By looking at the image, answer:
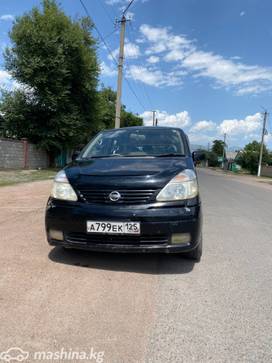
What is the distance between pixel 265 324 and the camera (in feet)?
9.15

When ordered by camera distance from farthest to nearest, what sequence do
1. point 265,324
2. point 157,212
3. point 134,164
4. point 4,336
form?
point 134,164 → point 157,212 → point 265,324 → point 4,336

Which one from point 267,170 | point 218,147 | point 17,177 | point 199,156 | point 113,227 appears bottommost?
point 267,170

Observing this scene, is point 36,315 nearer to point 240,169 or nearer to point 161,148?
point 161,148

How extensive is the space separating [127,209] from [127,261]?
34.3 inches

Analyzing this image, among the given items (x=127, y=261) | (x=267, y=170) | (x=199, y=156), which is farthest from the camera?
(x=267, y=170)

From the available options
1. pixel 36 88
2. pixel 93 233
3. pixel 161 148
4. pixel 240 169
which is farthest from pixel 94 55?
pixel 240 169

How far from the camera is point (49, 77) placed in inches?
834

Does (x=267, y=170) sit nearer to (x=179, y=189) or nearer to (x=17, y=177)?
(x=17, y=177)

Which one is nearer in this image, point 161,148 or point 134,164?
point 134,164

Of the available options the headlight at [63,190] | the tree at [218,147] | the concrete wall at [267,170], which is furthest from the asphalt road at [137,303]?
the tree at [218,147]

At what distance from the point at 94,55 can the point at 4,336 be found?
23700 mm

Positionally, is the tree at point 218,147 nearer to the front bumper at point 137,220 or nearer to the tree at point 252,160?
the tree at point 252,160

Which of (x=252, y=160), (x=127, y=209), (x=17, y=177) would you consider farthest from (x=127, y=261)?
(x=252, y=160)

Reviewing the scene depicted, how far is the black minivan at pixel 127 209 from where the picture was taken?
3562 millimetres
